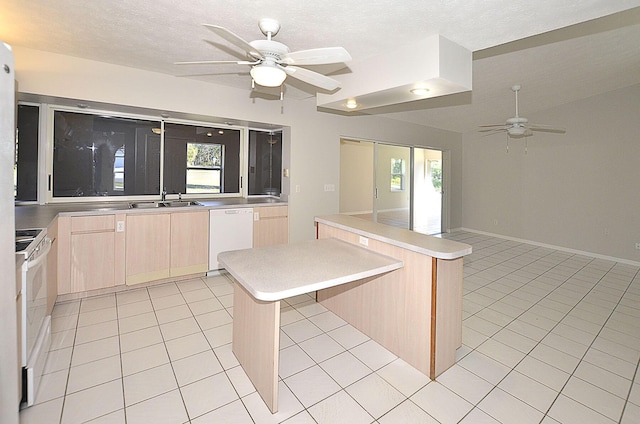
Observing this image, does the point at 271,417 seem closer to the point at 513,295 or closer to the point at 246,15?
the point at 246,15

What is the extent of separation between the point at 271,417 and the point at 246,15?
2634 millimetres

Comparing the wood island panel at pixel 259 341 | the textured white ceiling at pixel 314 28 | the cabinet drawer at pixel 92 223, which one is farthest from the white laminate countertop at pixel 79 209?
the wood island panel at pixel 259 341

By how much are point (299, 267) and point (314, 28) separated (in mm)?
1833

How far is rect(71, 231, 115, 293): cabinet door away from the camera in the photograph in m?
3.01

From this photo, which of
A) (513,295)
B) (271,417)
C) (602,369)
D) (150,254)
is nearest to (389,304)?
(271,417)

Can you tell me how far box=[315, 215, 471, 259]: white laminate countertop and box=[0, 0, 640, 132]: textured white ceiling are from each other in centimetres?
158

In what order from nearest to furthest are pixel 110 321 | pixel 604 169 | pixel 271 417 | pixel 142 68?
pixel 271 417
pixel 110 321
pixel 142 68
pixel 604 169

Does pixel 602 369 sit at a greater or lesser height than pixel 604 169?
lesser

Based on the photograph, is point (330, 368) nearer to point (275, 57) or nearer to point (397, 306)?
point (397, 306)

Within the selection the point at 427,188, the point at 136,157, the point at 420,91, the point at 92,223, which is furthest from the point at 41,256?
the point at 427,188

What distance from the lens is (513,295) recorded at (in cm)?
349

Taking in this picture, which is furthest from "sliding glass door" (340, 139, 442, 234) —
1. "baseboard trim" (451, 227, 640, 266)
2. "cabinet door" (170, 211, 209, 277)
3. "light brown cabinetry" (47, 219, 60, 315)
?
"light brown cabinetry" (47, 219, 60, 315)

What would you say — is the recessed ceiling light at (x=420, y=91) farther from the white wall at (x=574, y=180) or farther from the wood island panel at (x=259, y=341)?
the white wall at (x=574, y=180)

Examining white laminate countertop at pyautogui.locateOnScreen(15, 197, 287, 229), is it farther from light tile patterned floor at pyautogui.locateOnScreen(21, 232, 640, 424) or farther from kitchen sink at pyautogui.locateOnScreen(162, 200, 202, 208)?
light tile patterned floor at pyautogui.locateOnScreen(21, 232, 640, 424)
